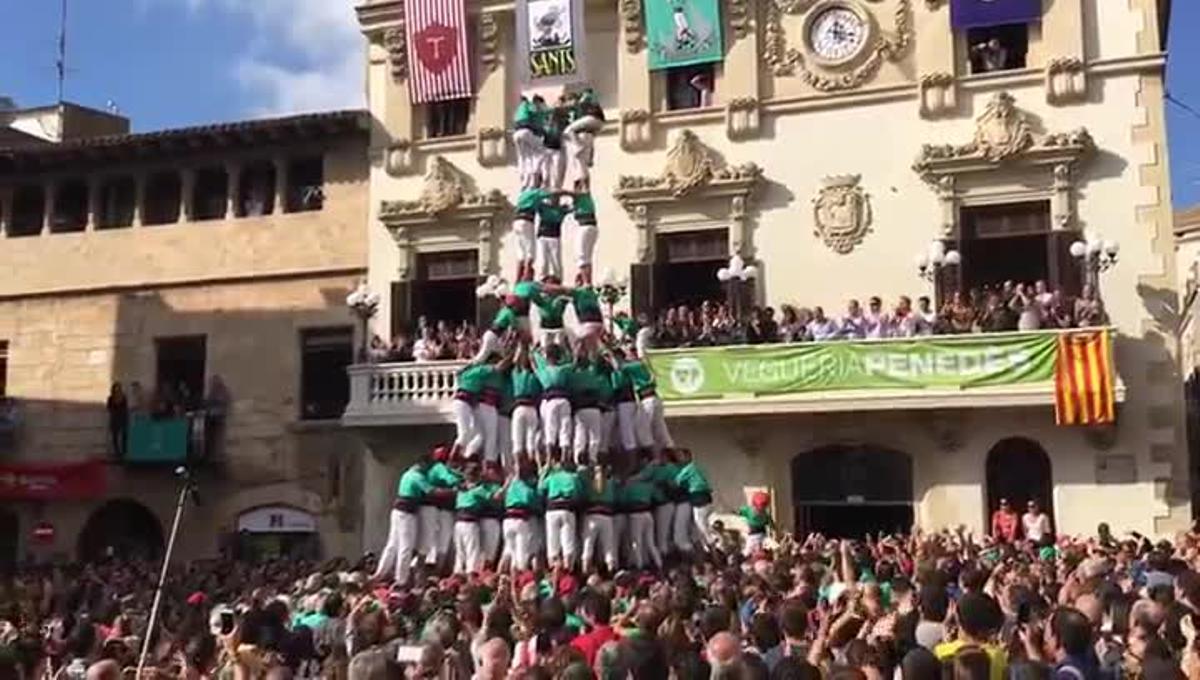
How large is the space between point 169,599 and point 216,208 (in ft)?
53.5

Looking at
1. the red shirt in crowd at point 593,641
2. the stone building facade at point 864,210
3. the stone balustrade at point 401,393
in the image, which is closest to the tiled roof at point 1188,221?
the stone building facade at point 864,210

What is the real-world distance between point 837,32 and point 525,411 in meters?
12.2

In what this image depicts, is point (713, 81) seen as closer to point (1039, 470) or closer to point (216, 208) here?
point (1039, 470)

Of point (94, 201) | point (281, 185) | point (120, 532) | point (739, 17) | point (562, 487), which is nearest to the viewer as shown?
point (562, 487)

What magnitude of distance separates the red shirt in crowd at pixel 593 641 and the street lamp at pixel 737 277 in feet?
56.3

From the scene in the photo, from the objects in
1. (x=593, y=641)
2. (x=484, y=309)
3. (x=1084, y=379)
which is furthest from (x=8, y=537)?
(x=593, y=641)

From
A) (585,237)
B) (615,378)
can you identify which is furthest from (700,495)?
(585,237)

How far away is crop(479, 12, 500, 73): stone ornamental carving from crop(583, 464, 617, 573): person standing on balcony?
1396 centimetres

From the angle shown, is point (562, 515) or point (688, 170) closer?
point (562, 515)

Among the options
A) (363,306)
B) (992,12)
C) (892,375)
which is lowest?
(892,375)

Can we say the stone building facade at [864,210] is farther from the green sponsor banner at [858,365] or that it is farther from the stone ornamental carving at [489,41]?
the green sponsor banner at [858,365]

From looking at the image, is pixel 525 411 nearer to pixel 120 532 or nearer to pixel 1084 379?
pixel 1084 379

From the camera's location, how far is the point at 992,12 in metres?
24.6

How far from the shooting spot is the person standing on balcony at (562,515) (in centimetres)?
1625
